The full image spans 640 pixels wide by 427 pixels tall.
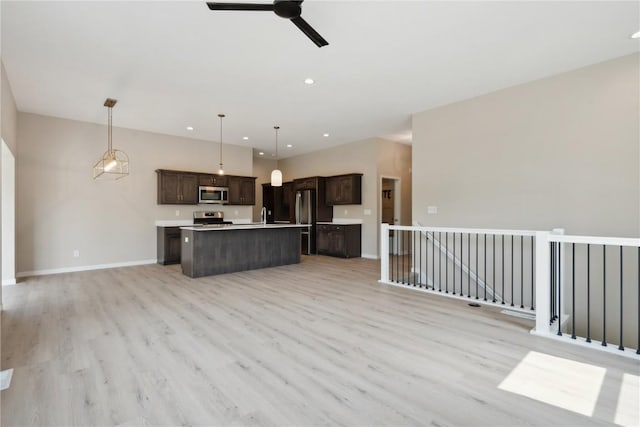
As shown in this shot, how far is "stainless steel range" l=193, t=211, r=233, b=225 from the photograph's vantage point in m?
7.55

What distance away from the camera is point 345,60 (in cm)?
375

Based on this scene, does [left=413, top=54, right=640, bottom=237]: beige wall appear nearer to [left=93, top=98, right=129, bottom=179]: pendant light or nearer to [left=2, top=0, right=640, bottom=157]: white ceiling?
[left=2, top=0, right=640, bottom=157]: white ceiling

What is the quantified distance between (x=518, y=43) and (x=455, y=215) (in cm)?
269

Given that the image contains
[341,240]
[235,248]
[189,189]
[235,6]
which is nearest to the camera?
[235,6]

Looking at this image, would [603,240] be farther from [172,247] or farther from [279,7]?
[172,247]

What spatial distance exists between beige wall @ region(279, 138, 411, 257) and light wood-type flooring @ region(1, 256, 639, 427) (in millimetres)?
3705

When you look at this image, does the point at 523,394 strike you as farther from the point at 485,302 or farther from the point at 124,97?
the point at 124,97

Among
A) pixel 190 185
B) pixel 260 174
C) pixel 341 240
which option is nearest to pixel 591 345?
pixel 341 240

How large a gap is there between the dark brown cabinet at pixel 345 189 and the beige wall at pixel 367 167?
167 millimetres

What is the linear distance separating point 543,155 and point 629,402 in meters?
3.40

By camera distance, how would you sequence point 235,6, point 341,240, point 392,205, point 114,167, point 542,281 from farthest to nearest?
point 392,205
point 341,240
point 114,167
point 542,281
point 235,6

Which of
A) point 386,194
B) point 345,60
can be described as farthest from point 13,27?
point 386,194

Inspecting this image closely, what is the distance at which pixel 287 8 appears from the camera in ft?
8.04

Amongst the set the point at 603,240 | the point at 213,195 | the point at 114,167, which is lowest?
the point at 603,240
